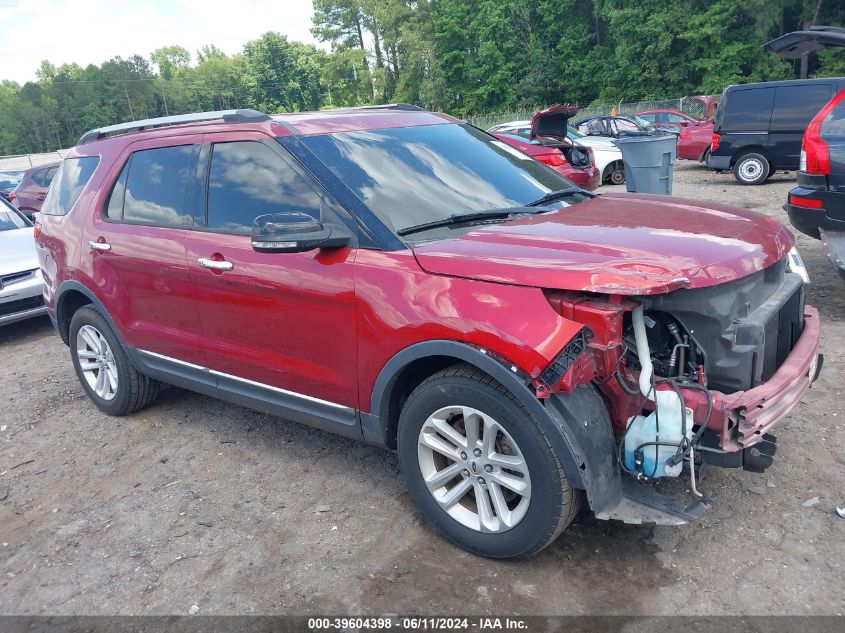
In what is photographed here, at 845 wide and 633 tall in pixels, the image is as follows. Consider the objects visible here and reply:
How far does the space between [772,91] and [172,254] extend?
40.0ft

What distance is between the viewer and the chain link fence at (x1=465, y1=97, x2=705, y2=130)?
30.1 metres

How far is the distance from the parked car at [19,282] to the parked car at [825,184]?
282 inches

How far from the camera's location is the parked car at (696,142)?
17062mm

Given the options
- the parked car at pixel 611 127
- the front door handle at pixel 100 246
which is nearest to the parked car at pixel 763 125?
the parked car at pixel 611 127

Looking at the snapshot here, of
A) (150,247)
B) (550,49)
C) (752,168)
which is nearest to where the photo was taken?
(150,247)

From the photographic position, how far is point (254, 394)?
12.5 ft

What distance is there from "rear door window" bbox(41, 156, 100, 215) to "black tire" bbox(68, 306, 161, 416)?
79 centimetres

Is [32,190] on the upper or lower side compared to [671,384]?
upper

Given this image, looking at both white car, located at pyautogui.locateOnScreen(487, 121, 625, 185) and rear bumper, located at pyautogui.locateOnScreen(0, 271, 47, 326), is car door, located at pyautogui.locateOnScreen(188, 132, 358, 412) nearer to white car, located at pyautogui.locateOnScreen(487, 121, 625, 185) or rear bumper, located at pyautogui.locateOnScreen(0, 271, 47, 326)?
rear bumper, located at pyautogui.locateOnScreen(0, 271, 47, 326)

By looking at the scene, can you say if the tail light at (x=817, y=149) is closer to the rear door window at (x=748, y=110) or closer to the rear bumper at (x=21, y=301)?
the rear bumper at (x=21, y=301)

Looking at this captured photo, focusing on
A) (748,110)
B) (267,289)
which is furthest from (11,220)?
(748,110)

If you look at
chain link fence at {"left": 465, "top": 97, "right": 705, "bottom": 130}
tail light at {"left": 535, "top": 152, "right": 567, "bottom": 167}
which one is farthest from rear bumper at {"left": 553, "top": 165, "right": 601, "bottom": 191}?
chain link fence at {"left": 465, "top": 97, "right": 705, "bottom": 130}

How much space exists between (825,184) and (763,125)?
27.9 ft

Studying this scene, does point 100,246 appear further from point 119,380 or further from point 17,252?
point 17,252
